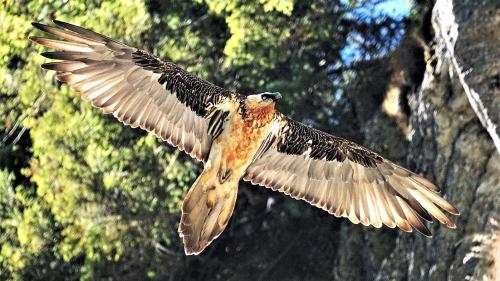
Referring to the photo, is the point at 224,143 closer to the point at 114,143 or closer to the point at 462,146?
the point at 462,146

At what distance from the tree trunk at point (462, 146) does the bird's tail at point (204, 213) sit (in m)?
2.94

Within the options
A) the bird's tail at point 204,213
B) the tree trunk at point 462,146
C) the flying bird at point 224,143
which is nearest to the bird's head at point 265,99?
the flying bird at point 224,143

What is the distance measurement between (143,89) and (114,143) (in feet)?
13.3

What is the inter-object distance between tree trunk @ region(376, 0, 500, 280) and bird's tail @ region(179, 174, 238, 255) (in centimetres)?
294

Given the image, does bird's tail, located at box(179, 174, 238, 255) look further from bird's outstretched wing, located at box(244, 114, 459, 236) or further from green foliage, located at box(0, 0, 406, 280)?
green foliage, located at box(0, 0, 406, 280)

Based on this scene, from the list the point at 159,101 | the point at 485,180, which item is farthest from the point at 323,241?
the point at 159,101

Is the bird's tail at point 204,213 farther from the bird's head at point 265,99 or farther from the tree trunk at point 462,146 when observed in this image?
the tree trunk at point 462,146

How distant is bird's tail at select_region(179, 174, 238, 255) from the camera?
300 inches

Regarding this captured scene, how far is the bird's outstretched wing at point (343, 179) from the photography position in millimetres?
8656

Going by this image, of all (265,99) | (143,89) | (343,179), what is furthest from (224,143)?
(343,179)

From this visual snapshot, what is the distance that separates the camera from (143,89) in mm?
8211

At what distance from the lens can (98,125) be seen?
11953 mm

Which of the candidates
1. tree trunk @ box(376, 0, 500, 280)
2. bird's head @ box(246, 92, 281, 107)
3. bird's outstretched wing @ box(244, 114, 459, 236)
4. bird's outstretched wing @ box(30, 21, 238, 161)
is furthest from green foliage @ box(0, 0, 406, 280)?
bird's head @ box(246, 92, 281, 107)

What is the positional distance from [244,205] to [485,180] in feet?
14.1
